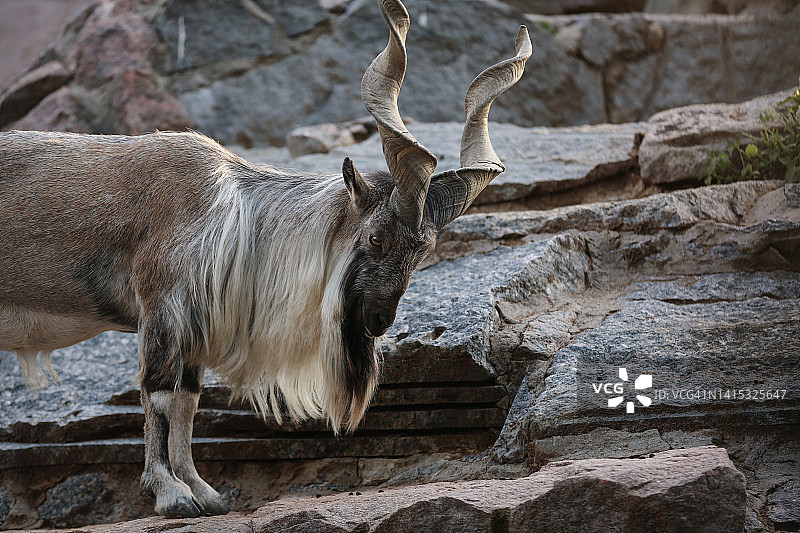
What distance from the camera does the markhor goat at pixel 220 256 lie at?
3.65m

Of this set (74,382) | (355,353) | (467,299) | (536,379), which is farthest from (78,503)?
(536,379)

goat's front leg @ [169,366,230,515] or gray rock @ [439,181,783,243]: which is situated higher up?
gray rock @ [439,181,783,243]

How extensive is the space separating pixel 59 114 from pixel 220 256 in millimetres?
4915

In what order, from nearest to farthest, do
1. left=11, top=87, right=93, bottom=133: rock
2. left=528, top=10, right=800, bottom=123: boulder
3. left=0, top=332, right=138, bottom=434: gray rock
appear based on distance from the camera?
left=0, top=332, right=138, bottom=434: gray rock < left=11, top=87, right=93, bottom=133: rock < left=528, top=10, right=800, bottom=123: boulder

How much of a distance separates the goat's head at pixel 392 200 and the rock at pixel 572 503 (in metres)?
0.80

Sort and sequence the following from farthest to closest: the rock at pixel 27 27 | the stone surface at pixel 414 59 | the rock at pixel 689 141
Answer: the rock at pixel 27 27
the stone surface at pixel 414 59
the rock at pixel 689 141

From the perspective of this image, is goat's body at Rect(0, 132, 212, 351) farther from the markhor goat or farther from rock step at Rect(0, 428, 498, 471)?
rock step at Rect(0, 428, 498, 471)

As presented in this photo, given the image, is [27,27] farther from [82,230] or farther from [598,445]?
[598,445]

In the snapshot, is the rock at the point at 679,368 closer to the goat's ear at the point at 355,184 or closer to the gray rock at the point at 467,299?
the gray rock at the point at 467,299

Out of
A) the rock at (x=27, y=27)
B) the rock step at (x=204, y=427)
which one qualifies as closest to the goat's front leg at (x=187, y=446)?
the rock step at (x=204, y=427)

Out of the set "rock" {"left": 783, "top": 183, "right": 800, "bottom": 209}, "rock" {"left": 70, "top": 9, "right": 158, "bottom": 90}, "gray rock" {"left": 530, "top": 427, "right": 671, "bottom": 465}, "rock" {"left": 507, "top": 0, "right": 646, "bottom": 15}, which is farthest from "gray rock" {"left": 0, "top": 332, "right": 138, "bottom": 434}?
"rock" {"left": 507, "top": 0, "right": 646, "bottom": 15}

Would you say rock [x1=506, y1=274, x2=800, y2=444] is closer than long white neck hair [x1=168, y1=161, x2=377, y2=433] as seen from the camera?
Yes

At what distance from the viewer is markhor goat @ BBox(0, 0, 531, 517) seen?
3.65 metres

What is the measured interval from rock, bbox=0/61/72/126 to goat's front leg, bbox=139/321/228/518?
538cm
